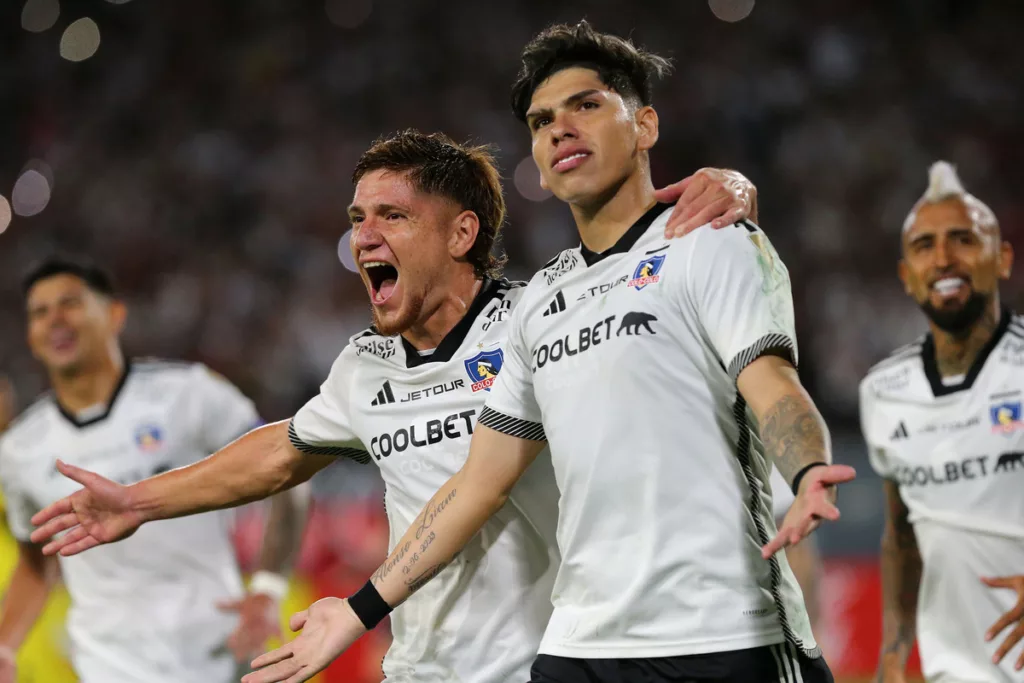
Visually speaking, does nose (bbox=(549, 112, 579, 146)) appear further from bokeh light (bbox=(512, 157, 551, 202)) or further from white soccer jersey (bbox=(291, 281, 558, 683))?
bokeh light (bbox=(512, 157, 551, 202))

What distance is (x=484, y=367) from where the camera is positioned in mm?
3945

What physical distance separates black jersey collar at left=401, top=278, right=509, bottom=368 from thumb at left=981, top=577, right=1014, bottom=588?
223cm

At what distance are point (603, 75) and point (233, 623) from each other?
3.66 metres

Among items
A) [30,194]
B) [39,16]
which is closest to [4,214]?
[30,194]

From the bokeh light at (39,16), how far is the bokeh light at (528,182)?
7530 mm

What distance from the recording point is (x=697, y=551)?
295 centimetres

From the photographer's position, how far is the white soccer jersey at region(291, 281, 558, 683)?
12.5ft

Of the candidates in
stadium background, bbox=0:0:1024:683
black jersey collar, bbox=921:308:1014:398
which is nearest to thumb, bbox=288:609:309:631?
black jersey collar, bbox=921:308:1014:398

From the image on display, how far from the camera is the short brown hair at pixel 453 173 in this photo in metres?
4.20

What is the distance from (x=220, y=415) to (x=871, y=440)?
3178 millimetres

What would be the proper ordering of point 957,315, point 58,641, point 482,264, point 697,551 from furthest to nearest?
point 58,641, point 957,315, point 482,264, point 697,551

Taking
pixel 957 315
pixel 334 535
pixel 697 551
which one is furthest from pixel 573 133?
pixel 334 535

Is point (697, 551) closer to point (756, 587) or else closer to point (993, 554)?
point (756, 587)

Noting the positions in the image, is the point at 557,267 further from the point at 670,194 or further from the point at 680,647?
the point at 680,647
